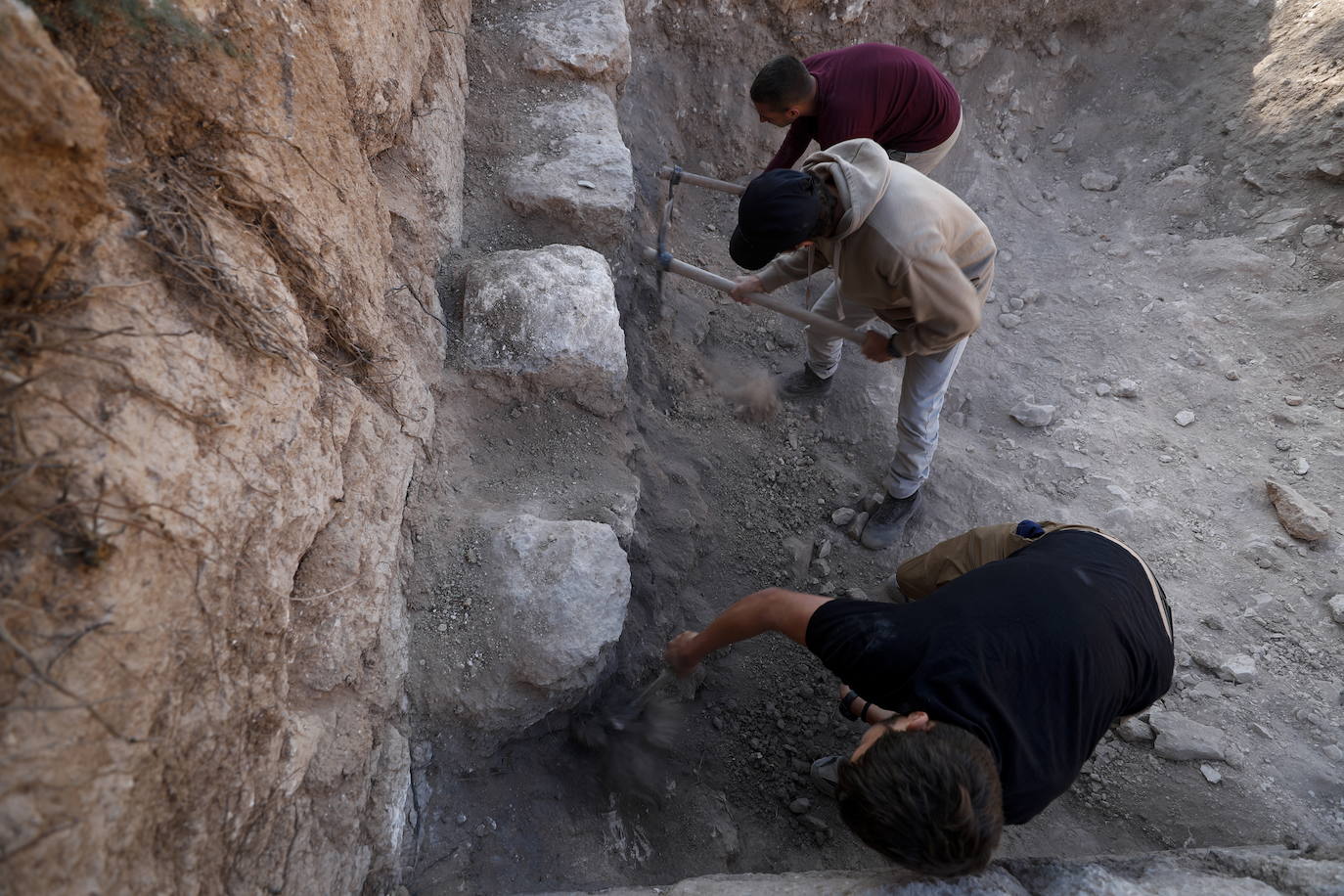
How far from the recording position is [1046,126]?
4.50m

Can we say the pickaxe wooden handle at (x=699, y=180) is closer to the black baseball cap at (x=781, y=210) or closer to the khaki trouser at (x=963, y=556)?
the black baseball cap at (x=781, y=210)

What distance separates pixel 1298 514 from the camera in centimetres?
264

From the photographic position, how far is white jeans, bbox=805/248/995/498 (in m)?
2.48

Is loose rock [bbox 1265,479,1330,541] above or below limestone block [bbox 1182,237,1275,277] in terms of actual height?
below

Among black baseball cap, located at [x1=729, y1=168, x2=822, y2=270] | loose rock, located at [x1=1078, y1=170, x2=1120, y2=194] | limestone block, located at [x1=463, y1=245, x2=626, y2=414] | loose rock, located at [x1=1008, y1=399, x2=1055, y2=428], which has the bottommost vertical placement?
loose rock, located at [x1=1008, y1=399, x2=1055, y2=428]

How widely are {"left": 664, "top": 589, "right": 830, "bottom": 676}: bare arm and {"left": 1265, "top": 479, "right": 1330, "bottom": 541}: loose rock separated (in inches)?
81.5

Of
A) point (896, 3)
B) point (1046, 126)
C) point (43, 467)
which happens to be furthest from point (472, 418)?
point (1046, 126)

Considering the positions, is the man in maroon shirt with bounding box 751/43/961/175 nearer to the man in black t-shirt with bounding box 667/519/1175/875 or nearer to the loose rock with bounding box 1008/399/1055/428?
the loose rock with bounding box 1008/399/1055/428

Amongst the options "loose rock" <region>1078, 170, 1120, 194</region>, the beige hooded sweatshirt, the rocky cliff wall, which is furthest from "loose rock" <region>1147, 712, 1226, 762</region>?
"loose rock" <region>1078, 170, 1120, 194</region>

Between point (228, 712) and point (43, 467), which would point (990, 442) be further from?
point (43, 467)

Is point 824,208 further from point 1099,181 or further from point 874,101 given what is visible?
point 1099,181

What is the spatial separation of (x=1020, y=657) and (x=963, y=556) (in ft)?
2.04

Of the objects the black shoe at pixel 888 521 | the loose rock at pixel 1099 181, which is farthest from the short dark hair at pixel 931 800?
the loose rock at pixel 1099 181

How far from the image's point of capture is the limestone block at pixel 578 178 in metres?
2.67
